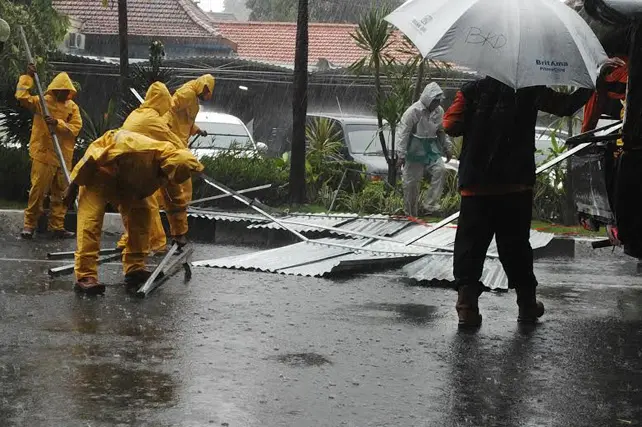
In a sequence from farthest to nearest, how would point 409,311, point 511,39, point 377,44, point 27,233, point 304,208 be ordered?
point 377,44, point 304,208, point 27,233, point 409,311, point 511,39

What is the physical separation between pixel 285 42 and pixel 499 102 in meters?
26.7

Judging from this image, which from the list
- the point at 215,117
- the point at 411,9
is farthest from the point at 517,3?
the point at 215,117

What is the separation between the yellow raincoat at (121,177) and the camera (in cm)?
816

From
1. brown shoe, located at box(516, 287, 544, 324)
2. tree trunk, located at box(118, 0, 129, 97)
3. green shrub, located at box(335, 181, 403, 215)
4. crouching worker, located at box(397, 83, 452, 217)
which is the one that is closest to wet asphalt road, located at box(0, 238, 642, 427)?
brown shoe, located at box(516, 287, 544, 324)

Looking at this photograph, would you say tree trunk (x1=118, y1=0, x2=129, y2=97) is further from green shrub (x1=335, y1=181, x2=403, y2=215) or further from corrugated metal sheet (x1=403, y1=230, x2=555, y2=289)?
corrugated metal sheet (x1=403, y1=230, x2=555, y2=289)

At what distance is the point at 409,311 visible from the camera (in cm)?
801

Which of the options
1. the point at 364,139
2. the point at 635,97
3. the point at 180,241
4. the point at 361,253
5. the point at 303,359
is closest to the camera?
the point at 303,359

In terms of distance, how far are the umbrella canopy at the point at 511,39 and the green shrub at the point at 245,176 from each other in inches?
308

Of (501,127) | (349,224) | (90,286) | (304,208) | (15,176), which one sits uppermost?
(501,127)

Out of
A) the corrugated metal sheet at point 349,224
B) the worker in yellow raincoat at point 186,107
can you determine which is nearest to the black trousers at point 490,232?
the corrugated metal sheet at point 349,224

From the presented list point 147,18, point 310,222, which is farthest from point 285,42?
point 310,222

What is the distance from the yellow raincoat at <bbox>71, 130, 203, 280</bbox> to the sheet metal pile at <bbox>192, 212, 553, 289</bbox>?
134 cm

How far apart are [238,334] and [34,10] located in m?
11.8

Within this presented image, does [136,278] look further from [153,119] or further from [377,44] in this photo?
[377,44]
